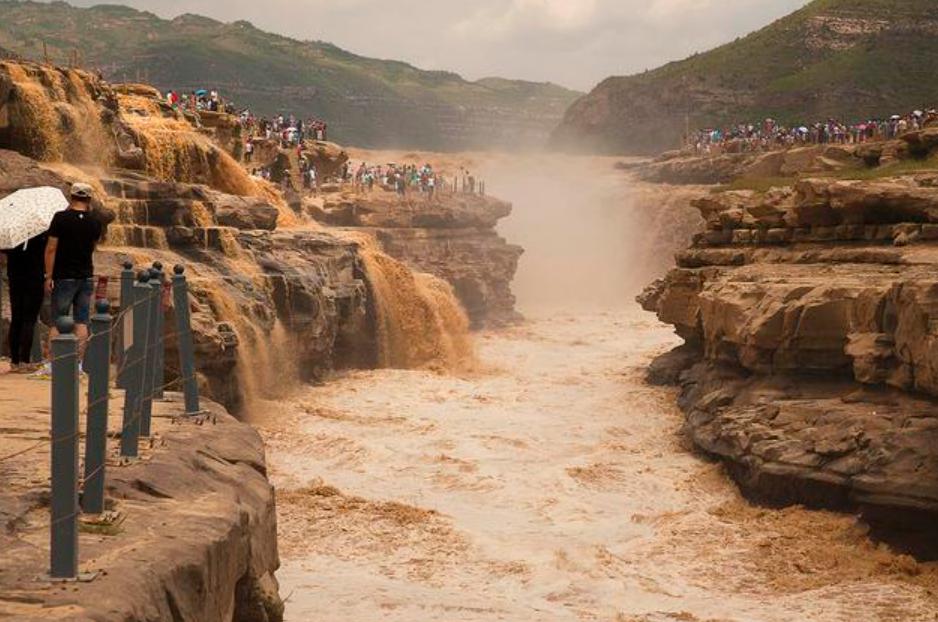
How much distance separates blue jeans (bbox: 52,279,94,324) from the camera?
29.0ft

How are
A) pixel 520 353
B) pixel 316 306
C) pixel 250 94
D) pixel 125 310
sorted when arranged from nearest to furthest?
pixel 125 310
pixel 316 306
pixel 520 353
pixel 250 94

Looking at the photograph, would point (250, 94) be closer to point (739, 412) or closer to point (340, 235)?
point (340, 235)

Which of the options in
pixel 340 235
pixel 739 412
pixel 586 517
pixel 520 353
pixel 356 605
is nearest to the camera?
pixel 356 605

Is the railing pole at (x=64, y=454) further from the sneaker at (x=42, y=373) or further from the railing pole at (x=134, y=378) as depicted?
the sneaker at (x=42, y=373)

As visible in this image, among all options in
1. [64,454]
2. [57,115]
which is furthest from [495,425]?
[64,454]

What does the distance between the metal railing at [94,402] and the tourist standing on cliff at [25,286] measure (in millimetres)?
1417

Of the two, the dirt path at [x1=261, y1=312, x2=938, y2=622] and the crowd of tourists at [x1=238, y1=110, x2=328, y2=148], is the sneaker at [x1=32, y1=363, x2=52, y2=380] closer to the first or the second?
the dirt path at [x1=261, y1=312, x2=938, y2=622]

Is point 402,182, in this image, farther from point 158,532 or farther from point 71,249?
point 158,532

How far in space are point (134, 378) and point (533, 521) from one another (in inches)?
324

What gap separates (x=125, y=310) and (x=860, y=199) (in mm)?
12743

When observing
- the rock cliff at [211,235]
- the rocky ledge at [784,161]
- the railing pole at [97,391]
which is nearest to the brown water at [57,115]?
the rock cliff at [211,235]

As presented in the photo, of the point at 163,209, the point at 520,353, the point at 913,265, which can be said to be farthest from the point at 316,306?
the point at 913,265

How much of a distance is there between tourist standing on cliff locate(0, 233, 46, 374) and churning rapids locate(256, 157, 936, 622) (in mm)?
3544

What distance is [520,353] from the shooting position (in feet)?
100
